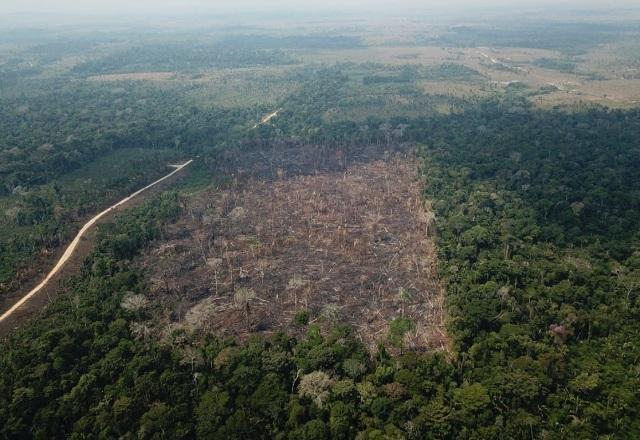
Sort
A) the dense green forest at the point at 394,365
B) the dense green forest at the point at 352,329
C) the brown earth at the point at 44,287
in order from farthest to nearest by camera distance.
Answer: the brown earth at the point at 44,287 < the dense green forest at the point at 352,329 < the dense green forest at the point at 394,365

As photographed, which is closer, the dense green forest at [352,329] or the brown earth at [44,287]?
the dense green forest at [352,329]

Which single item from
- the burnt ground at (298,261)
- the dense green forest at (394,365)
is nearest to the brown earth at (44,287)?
the dense green forest at (394,365)

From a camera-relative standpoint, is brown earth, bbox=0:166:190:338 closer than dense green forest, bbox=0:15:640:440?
No

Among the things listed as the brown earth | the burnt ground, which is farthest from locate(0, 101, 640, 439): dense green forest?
the burnt ground

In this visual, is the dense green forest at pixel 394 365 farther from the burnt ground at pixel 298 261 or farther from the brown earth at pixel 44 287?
the burnt ground at pixel 298 261

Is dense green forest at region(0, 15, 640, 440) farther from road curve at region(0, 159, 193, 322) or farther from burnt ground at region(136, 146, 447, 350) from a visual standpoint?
burnt ground at region(136, 146, 447, 350)

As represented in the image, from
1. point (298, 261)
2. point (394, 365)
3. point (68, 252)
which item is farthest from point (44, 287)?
point (394, 365)

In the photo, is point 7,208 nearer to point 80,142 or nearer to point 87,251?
point 87,251

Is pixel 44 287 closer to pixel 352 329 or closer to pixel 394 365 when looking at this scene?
pixel 352 329

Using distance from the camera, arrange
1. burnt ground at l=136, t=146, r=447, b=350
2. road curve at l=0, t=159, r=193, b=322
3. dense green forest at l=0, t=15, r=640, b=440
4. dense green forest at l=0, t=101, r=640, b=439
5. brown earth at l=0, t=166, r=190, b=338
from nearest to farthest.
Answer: dense green forest at l=0, t=101, r=640, b=439 < dense green forest at l=0, t=15, r=640, b=440 < burnt ground at l=136, t=146, r=447, b=350 < brown earth at l=0, t=166, r=190, b=338 < road curve at l=0, t=159, r=193, b=322
